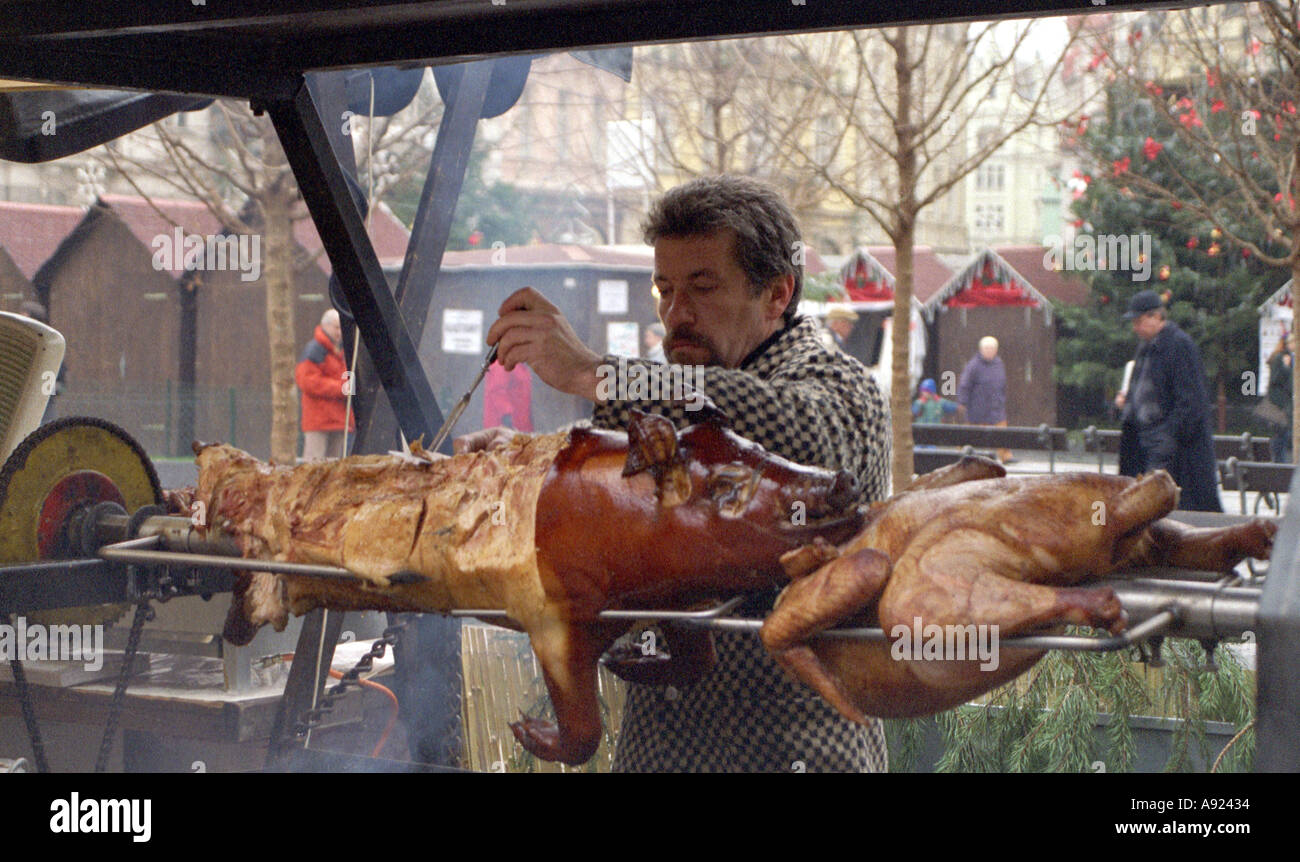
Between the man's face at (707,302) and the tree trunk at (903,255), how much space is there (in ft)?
11.6

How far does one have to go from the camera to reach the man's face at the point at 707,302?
2293 mm

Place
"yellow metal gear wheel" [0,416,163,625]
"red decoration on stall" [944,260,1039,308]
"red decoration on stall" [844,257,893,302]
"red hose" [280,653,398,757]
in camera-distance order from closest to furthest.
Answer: "yellow metal gear wheel" [0,416,163,625] → "red hose" [280,653,398,757] → "red decoration on stall" [844,257,893,302] → "red decoration on stall" [944,260,1039,308]

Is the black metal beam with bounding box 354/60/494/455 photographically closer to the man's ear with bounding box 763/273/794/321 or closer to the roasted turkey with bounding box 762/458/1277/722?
the man's ear with bounding box 763/273/794/321

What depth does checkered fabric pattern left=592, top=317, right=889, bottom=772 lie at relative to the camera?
78.9 inches

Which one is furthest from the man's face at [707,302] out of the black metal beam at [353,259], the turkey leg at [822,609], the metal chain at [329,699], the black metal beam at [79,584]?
the metal chain at [329,699]

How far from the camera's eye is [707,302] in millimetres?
2307

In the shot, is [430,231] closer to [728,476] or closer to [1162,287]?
[728,476]

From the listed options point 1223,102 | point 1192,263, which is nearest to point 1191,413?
point 1223,102

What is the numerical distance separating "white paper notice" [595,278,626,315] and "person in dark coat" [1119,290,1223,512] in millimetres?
7688

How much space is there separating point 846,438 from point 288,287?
6.42 m

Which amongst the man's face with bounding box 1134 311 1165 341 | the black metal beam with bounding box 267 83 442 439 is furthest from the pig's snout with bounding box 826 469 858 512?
the man's face with bounding box 1134 311 1165 341

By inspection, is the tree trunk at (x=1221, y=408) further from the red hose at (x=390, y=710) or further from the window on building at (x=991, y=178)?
the window on building at (x=991, y=178)

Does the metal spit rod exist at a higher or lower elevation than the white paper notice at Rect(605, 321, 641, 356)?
lower
